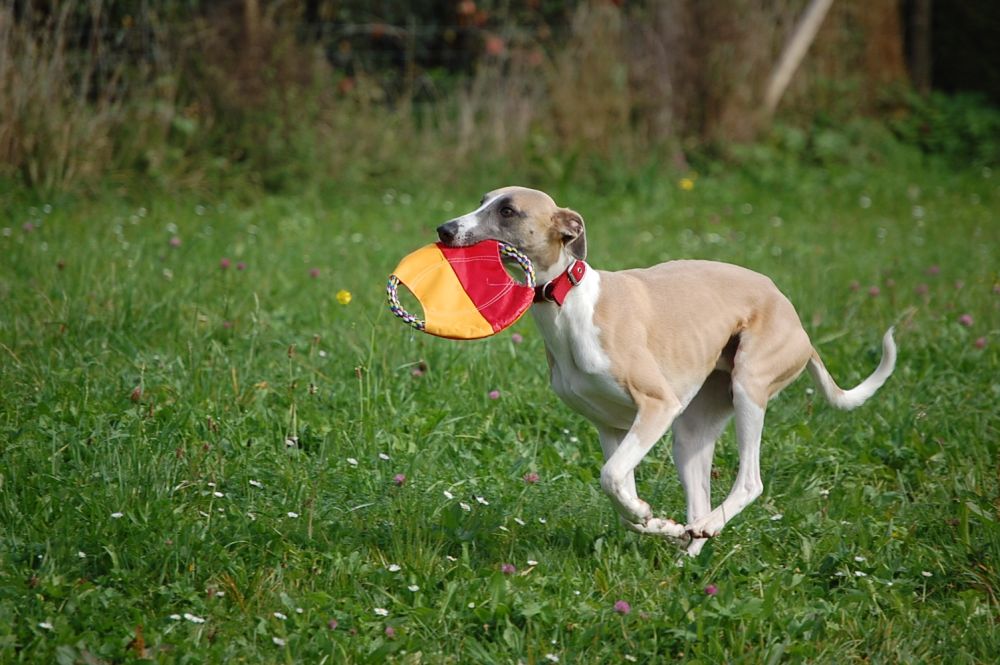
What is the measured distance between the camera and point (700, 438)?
4.27m

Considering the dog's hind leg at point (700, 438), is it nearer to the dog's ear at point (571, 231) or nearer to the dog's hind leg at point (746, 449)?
the dog's hind leg at point (746, 449)

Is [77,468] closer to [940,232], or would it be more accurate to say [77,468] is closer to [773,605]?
[773,605]

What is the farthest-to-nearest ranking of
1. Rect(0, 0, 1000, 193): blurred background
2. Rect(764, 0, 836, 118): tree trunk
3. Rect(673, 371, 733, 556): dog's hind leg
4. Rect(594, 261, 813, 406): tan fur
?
1. Rect(764, 0, 836, 118): tree trunk
2. Rect(0, 0, 1000, 193): blurred background
3. Rect(673, 371, 733, 556): dog's hind leg
4. Rect(594, 261, 813, 406): tan fur

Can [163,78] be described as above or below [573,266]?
below

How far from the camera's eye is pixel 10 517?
362cm

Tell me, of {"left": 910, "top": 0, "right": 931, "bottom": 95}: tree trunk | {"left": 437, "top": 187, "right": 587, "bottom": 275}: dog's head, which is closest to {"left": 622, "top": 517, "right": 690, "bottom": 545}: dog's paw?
{"left": 437, "top": 187, "right": 587, "bottom": 275}: dog's head

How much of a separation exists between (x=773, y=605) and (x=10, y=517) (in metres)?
2.41

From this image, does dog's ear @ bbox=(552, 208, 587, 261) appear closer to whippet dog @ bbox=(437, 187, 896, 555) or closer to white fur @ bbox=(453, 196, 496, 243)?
whippet dog @ bbox=(437, 187, 896, 555)

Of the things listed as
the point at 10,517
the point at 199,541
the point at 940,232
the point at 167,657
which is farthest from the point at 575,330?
the point at 940,232

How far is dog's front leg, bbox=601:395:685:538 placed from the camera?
369cm

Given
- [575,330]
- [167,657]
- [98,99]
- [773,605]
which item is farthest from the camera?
[98,99]

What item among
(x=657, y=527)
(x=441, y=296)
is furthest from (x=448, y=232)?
(x=657, y=527)

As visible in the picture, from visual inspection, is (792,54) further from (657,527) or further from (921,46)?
(657,527)

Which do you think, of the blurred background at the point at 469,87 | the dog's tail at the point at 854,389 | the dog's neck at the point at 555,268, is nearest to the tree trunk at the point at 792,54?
the blurred background at the point at 469,87
